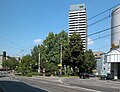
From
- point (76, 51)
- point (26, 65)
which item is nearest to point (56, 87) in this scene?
point (76, 51)

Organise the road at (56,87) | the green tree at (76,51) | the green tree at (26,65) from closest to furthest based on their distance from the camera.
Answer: the road at (56,87) → the green tree at (76,51) → the green tree at (26,65)

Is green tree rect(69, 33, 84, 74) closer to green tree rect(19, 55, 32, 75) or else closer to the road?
green tree rect(19, 55, 32, 75)

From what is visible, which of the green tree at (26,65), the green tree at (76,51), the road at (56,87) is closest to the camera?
the road at (56,87)

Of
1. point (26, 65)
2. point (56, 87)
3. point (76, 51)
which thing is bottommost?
point (56, 87)

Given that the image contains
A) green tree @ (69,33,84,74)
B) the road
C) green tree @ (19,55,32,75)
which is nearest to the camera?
the road

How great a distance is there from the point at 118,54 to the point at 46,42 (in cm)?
4041

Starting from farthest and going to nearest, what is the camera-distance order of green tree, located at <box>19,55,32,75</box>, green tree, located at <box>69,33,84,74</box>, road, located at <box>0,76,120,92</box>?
1. green tree, located at <box>19,55,32,75</box>
2. green tree, located at <box>69,33,84,74</box>
3. road, located at <box>0,76,120,92</box>

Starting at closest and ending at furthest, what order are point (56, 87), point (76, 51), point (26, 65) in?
point (56, 87) < point (76, 51) < point (26, 65)

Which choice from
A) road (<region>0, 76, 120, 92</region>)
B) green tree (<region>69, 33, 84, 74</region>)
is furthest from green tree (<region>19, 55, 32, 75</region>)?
road (<region>0, 76, 120, 92</region>)

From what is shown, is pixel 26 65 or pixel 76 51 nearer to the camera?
pixel 76 51

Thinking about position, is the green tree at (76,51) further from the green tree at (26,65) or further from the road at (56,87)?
the road at (56,87)

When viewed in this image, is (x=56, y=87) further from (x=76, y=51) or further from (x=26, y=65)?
(x=26, y=65)

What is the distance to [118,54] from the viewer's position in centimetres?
7975

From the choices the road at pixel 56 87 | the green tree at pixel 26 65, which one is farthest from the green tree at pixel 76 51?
the road at pixel 56 87
